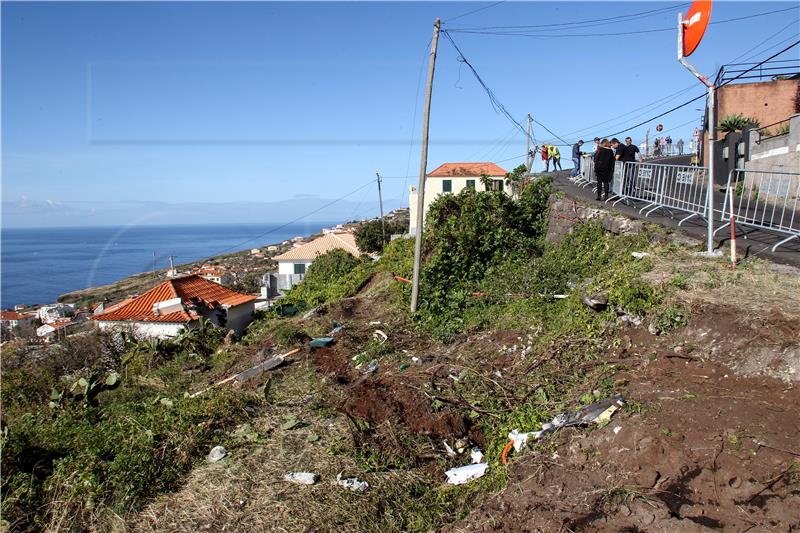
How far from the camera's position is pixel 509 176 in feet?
54.8

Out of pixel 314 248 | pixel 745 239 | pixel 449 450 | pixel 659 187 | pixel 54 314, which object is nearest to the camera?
A: pixel 449 450

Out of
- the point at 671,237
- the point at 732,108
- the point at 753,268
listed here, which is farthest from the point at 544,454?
the point at 732,108

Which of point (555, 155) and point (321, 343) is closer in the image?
point (321, 343)

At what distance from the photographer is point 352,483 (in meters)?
5.10

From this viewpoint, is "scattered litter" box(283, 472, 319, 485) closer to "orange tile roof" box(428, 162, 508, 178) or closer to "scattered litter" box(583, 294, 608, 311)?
"scattered litter" box(583, 294, 608, 311)

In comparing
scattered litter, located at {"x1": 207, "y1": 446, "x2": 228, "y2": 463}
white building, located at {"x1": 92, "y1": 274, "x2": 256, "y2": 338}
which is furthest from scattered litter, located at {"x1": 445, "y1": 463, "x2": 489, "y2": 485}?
white building, located at {"x1": 92, "y1": 274, "x2": 256, "y2": 338}

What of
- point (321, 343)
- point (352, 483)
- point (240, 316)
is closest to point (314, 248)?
point (240, 316)

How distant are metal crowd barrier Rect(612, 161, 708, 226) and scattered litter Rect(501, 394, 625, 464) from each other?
20.6 feet

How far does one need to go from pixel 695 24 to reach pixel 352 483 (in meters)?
7.60

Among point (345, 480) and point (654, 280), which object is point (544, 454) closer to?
point (345, 480)

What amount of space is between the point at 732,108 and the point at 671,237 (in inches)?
565

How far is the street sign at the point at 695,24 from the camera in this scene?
23.2ft

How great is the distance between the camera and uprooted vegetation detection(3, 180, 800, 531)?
4098mm

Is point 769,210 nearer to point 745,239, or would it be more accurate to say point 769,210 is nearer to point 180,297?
point 745,239
